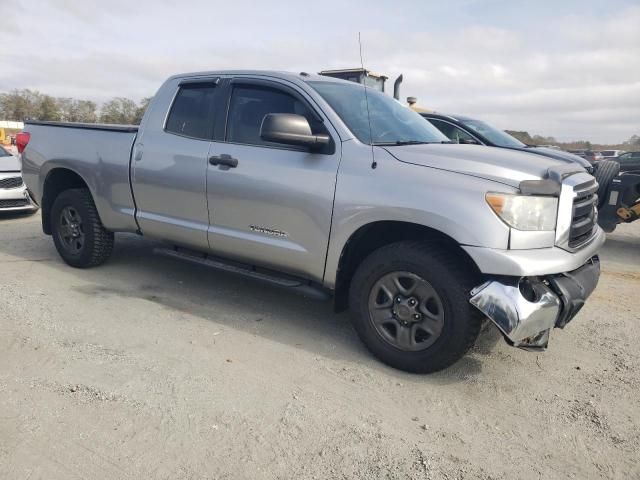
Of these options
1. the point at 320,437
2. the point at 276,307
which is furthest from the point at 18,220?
the point at 320,437

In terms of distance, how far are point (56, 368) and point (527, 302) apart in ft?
9.50


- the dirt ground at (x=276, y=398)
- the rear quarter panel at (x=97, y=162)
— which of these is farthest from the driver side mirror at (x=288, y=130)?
the rear quarter panel at (x=97, y=162)

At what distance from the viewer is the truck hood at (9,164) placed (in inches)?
340

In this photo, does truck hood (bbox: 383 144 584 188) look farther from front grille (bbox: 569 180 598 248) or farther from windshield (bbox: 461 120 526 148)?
windshield (bbox: 461 120 526 148)

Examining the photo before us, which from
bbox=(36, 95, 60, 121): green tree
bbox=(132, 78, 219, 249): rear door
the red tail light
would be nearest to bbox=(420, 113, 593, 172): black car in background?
bbox=(132, 78, 219, 249): rear door

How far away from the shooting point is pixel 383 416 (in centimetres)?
290

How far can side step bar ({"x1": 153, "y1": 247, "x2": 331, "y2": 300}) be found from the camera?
12.4ft

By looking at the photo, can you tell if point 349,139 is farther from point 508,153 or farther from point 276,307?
point 276,307

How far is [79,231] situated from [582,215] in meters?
4.63

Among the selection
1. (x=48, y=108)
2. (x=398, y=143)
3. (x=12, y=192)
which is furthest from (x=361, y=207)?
(x=48, y=108)

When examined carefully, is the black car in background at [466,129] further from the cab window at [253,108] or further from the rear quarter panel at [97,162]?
the rear quarter panel at [97,162]

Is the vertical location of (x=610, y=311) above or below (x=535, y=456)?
above

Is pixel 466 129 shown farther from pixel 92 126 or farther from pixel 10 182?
pixel 10 182

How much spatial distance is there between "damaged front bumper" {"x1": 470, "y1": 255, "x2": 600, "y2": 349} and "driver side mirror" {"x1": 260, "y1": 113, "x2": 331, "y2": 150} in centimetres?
147
